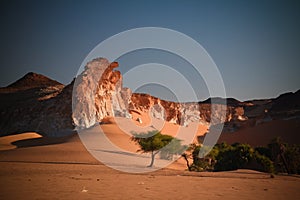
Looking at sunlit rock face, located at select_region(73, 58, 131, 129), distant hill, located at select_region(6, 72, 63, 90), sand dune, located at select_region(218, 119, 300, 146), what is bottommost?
sand dune, located at select_region(218, 119, 300, 146)

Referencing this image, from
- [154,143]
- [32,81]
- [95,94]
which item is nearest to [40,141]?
[95,94]

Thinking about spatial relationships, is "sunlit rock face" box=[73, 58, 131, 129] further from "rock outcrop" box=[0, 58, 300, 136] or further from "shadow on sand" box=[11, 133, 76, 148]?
"shadow on sand" box=[11, 133, 76, 148]

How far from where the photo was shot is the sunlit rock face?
5094cm

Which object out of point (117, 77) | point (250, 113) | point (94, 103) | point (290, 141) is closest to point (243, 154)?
point (290, 141)

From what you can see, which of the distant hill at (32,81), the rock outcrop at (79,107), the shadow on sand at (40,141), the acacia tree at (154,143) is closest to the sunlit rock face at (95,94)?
the rock outcrop at (79,107)

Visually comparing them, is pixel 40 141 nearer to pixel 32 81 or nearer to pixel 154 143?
pixel 154 143

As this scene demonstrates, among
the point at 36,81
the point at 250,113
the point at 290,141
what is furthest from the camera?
the point at 36,81

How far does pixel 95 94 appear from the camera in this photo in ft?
173

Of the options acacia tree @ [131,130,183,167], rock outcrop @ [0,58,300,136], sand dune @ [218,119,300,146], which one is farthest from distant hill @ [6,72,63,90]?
acacia tree @ [131,130,183,167]

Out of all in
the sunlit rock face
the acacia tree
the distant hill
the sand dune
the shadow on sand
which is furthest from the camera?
the distant hill

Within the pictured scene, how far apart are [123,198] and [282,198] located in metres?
5.33

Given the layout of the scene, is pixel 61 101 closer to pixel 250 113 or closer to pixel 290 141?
pixel 290 141

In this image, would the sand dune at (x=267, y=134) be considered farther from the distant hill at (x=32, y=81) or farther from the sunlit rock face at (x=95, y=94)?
the distant hill at (x=32, y=81)

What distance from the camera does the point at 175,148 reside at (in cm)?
2775
